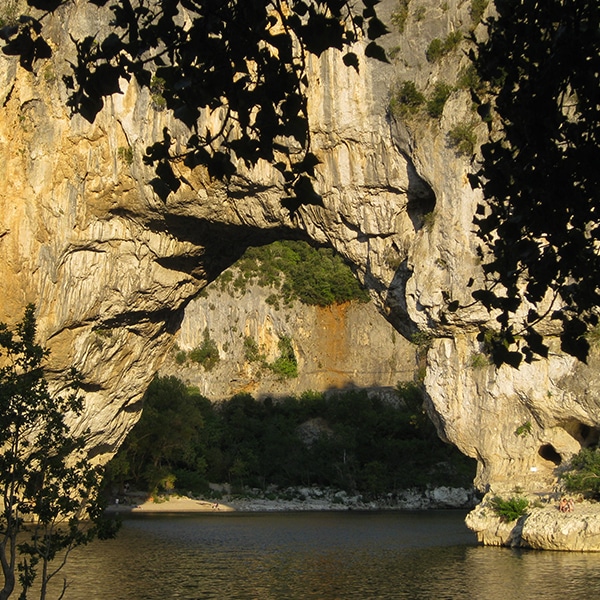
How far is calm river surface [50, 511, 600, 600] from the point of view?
1432 cm

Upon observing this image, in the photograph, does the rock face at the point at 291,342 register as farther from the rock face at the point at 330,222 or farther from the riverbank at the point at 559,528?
the riverbank at the point at 559,528

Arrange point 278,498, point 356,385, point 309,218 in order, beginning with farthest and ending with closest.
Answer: point 356,385 → point 278,498 → point 309,218

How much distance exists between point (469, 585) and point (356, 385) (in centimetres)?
3759

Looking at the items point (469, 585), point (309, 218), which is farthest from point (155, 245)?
point (469, 585)

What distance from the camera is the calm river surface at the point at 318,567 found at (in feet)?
47.0

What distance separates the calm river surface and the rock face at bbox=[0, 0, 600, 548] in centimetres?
243

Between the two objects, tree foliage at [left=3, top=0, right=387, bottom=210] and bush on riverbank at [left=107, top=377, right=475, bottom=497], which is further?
bush on riverbank at [left=107, top=377, right=475, bottom=497]

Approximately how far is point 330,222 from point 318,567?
6541 mm

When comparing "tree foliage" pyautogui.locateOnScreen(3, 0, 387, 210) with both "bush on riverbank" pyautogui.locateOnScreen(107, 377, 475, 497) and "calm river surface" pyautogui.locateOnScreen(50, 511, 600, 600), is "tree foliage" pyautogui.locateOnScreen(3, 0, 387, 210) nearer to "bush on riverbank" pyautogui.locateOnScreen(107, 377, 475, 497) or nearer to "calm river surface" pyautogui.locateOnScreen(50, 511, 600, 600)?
"calm river surface" pyautogui.locateOnScreen(50, 511, 600, 600)

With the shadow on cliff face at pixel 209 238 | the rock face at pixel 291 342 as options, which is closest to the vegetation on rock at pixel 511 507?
the shadow on cliff face at pixel 209 238

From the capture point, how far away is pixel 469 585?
47.6ft

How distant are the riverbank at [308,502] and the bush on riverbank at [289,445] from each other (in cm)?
65

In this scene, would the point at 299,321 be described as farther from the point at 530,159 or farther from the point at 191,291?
the point at 530,159

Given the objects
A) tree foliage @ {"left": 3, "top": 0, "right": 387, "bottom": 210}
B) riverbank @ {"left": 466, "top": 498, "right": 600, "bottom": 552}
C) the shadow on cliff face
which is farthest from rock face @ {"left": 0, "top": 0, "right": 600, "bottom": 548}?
tree foliage @ {"left": 3, "top": 0, "right": 387, "bottom": 210}
